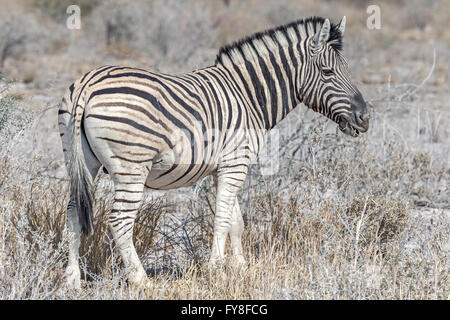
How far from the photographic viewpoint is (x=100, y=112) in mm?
3992

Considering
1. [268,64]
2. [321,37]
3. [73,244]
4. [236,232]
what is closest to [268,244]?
[236,232]

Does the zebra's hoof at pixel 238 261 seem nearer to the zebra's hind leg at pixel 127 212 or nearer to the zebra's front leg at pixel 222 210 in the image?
the zebra's front leg at pixel 222 210

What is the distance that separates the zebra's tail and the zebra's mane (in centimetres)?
154

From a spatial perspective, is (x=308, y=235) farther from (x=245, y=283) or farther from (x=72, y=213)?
(x=72, y=213)

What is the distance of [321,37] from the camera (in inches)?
196

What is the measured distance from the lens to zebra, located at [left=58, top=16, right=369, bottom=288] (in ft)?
13.3

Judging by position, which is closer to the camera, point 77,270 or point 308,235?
point 77,270

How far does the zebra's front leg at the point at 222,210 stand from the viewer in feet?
15.5

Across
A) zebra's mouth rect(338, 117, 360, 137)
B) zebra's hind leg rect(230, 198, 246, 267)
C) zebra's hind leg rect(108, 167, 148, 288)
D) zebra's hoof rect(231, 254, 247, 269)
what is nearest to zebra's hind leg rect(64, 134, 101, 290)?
zebra's hind leg rect(108, 167, 148, 288)

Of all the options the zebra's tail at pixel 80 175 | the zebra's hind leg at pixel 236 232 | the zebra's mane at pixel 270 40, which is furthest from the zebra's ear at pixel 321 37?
the zebra's tail at pixel 80 175

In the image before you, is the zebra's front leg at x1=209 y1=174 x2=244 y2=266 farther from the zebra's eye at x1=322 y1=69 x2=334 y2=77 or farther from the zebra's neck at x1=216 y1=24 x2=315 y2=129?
the zebra's eye at x1=322 y1=69 x2=334 y2=77
